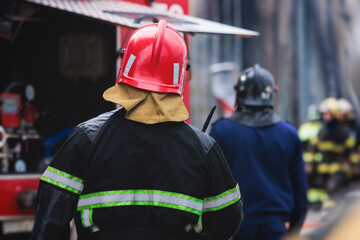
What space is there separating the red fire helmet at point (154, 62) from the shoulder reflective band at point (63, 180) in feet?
1.48

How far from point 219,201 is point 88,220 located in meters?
0.56

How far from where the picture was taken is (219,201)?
2.78 m

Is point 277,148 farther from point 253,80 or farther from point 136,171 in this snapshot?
point 136,171

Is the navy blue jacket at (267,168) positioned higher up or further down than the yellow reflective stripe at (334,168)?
higher up

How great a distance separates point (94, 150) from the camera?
2.62 meters

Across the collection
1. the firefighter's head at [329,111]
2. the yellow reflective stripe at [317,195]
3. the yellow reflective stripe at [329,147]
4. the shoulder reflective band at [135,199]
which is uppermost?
the shoulder reflective band at [135,199]

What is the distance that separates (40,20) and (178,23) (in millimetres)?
1637

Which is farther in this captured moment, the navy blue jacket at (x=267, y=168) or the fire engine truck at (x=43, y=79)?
the fire engine truck at (x=43, y=79)

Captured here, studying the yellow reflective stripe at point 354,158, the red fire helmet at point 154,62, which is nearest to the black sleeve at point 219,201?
the red fire helmet at point 154,62

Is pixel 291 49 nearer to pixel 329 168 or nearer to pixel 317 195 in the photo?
pixel 329 168

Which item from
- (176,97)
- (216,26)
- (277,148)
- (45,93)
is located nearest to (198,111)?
(45,93)

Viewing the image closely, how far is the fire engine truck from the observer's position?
534 centimetres

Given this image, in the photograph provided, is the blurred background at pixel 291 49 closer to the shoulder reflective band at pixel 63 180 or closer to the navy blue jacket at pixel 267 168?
the navy blue jacket at pixel 267 168

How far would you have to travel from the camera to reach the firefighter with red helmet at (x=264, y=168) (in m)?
4.44
